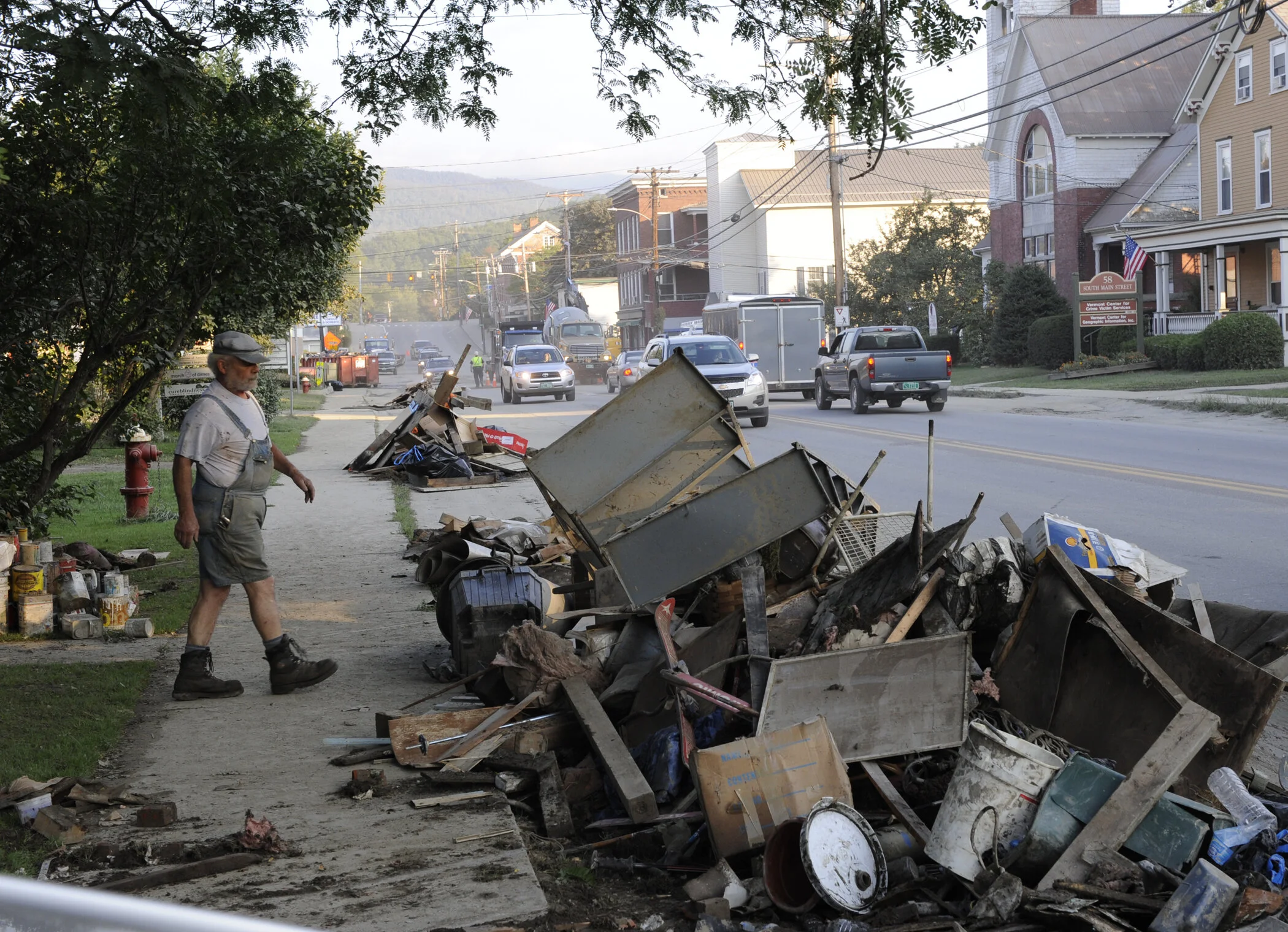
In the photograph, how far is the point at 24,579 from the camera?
349 inches

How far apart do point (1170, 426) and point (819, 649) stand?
18057 millimetres

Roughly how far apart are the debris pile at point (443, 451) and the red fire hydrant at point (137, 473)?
4584 mm

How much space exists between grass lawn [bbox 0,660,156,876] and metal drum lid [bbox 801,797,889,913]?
280 centimetres

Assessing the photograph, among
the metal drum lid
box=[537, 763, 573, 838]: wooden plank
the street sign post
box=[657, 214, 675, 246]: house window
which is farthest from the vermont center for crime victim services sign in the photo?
box=[657, 214, 675, 246]: house window

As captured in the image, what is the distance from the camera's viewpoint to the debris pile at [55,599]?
8.79m

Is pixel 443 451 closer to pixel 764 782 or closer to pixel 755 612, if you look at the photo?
pixel 755 612

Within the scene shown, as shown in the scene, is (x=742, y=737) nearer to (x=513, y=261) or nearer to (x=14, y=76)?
(x=14, y=76)

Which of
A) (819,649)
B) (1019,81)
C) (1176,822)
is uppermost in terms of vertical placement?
(1019,81)

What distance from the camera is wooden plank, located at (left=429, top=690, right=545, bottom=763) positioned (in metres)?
5.80

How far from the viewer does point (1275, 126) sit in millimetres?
36312

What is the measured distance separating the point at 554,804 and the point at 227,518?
9.30 ft

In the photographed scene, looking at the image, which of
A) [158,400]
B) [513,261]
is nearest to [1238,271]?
[158,400]

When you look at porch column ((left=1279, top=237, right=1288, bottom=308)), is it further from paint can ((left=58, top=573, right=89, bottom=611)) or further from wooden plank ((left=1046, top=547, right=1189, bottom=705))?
paint can ((left=58, top=573, right=89, bottom=611))

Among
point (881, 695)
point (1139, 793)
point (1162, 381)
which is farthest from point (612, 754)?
point (1162, 381)
